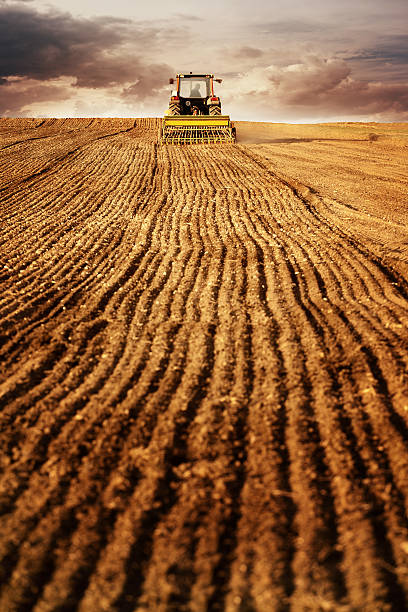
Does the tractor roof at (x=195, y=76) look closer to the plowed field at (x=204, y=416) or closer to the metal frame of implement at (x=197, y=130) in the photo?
the metal frame of implement at (x=197, y=130)

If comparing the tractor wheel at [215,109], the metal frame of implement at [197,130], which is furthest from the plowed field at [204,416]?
the tractor wheel at [215,109]

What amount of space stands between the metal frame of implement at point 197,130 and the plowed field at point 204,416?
11.0 m

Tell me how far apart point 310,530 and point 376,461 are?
2.48 feet

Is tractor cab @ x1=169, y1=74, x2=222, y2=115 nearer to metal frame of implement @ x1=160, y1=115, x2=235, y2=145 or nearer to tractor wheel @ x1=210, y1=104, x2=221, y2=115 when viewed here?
tractor wheel @ x1=210, y1=104, x2=221, y2=115

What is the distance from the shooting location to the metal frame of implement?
17.4 meters

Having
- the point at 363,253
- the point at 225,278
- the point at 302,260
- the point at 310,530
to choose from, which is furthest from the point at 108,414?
the point at 363,253

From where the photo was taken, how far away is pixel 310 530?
7.63 feet

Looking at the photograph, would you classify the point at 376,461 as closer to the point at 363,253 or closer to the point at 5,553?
the point at 5,553

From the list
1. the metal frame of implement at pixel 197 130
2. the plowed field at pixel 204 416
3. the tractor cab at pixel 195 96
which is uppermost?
the tractor cab at pixel 195 96

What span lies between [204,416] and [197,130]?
1693 cm

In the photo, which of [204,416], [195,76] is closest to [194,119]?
[195,76]

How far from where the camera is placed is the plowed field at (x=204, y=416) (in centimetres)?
214

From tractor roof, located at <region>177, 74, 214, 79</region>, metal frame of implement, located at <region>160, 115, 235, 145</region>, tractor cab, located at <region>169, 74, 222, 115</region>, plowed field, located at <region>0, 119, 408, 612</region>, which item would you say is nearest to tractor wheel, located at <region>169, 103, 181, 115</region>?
tractor cab, located at <region>169, 74, 222, 115</region>

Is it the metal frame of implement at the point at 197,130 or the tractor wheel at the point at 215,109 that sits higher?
the tractor wheel at the point at 215,109
